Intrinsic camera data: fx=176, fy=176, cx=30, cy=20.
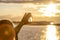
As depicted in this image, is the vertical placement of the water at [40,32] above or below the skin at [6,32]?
below

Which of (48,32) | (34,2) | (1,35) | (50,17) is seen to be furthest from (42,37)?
(1,35)

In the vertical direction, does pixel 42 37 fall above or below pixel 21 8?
below

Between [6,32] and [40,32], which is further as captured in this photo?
[40,32]

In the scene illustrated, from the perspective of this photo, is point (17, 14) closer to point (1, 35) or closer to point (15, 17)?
point (15, 17)

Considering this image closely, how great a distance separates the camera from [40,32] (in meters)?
1.23

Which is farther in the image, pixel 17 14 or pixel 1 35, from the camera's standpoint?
pixel 17 14

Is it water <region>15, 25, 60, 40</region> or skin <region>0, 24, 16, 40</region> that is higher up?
skin <region>0, 24, 16, 40</region>

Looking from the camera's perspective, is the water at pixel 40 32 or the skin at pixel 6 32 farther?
the water at pixel 40 32

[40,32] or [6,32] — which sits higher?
[6,32]

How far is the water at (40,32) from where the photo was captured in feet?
3.99

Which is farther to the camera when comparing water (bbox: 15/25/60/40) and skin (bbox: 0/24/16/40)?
water (bbox: 15/25/60/40)

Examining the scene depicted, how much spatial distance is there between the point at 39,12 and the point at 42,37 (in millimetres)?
183

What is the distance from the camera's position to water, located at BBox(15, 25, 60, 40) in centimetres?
122

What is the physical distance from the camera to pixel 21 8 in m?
1.28
